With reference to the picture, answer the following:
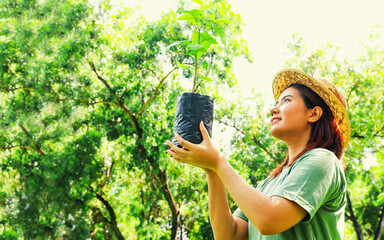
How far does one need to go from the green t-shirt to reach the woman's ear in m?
0.25

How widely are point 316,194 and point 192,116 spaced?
55 cm

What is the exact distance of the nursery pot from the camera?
1.31 meters

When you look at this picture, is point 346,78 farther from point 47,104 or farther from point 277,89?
point 277,89

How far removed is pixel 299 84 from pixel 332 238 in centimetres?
70

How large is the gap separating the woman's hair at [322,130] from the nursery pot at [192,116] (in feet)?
1.39

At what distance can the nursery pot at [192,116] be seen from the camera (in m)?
1.31

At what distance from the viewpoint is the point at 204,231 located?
12125 mm

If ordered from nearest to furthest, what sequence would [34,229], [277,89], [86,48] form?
[277,89] < [86,48] < [34,229]

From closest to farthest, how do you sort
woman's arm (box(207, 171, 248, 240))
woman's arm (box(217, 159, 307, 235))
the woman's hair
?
woman's arm (box(217, 159, 307, 235)) < the woman's hair < woman's arm (box(207, 171, 248, 240))

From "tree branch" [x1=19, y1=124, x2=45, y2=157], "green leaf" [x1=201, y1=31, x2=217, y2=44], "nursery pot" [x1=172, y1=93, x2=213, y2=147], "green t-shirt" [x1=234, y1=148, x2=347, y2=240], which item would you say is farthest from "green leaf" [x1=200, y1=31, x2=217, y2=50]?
"tree branch" [x1=19, y1=124, x2=45, y2=157]

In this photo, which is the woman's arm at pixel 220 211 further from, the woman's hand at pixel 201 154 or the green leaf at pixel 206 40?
the green leaf at pixel 206 40

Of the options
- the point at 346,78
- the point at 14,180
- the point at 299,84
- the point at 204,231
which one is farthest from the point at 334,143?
the point at 204,231

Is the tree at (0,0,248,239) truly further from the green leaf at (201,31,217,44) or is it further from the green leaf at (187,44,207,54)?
the green leaf at (187,44,207,54)

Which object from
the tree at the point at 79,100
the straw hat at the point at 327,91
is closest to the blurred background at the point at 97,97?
the tree at the point at 79,100
